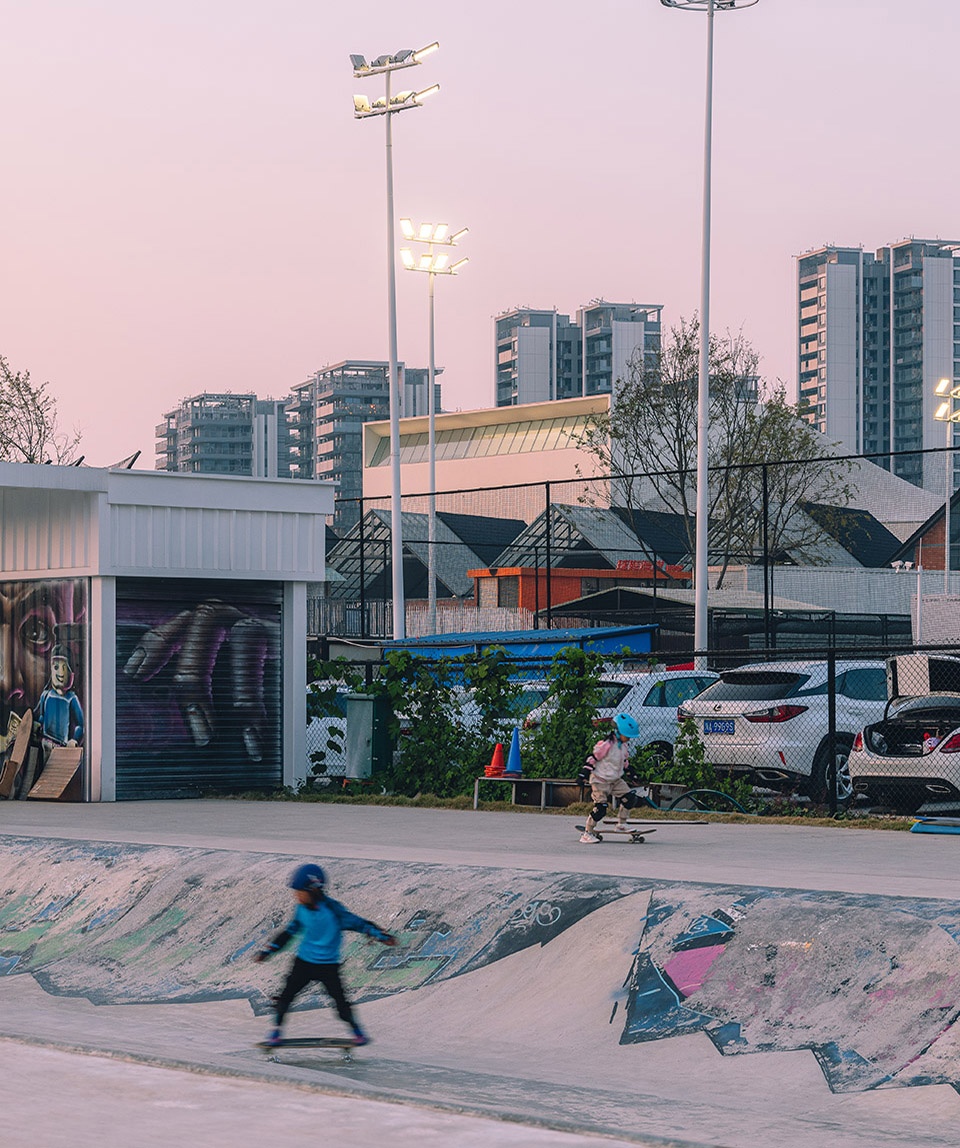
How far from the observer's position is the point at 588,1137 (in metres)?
6.93

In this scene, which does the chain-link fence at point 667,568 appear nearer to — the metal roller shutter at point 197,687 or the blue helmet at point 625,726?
the metal roller shutter at point 197,687

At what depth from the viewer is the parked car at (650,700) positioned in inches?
768

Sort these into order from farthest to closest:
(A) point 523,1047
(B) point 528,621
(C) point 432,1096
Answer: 1. (B) point 528,621
2. (A) point 523,1047
3. (C) point 432,1096

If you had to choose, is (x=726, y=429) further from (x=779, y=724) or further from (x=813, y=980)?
(x=813, y=980)

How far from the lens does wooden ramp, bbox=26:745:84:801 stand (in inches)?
786

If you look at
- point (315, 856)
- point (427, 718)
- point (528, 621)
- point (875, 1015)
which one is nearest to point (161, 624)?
point (427, 718)

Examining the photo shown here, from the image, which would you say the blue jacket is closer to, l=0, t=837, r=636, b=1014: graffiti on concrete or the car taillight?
l=0, t=837, r=636, b=1014: graffiti on concrete

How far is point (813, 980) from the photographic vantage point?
9.08 metres

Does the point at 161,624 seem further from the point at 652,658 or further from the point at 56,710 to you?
the point at 652,658

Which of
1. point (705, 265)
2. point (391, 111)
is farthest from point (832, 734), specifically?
point (391, 111)

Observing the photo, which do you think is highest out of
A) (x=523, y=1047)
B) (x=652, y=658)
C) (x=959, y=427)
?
(x=959, y=427)

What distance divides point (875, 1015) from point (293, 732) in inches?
529

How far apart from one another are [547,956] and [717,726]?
8129 millimetres

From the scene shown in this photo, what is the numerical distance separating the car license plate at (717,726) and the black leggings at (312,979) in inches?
391
